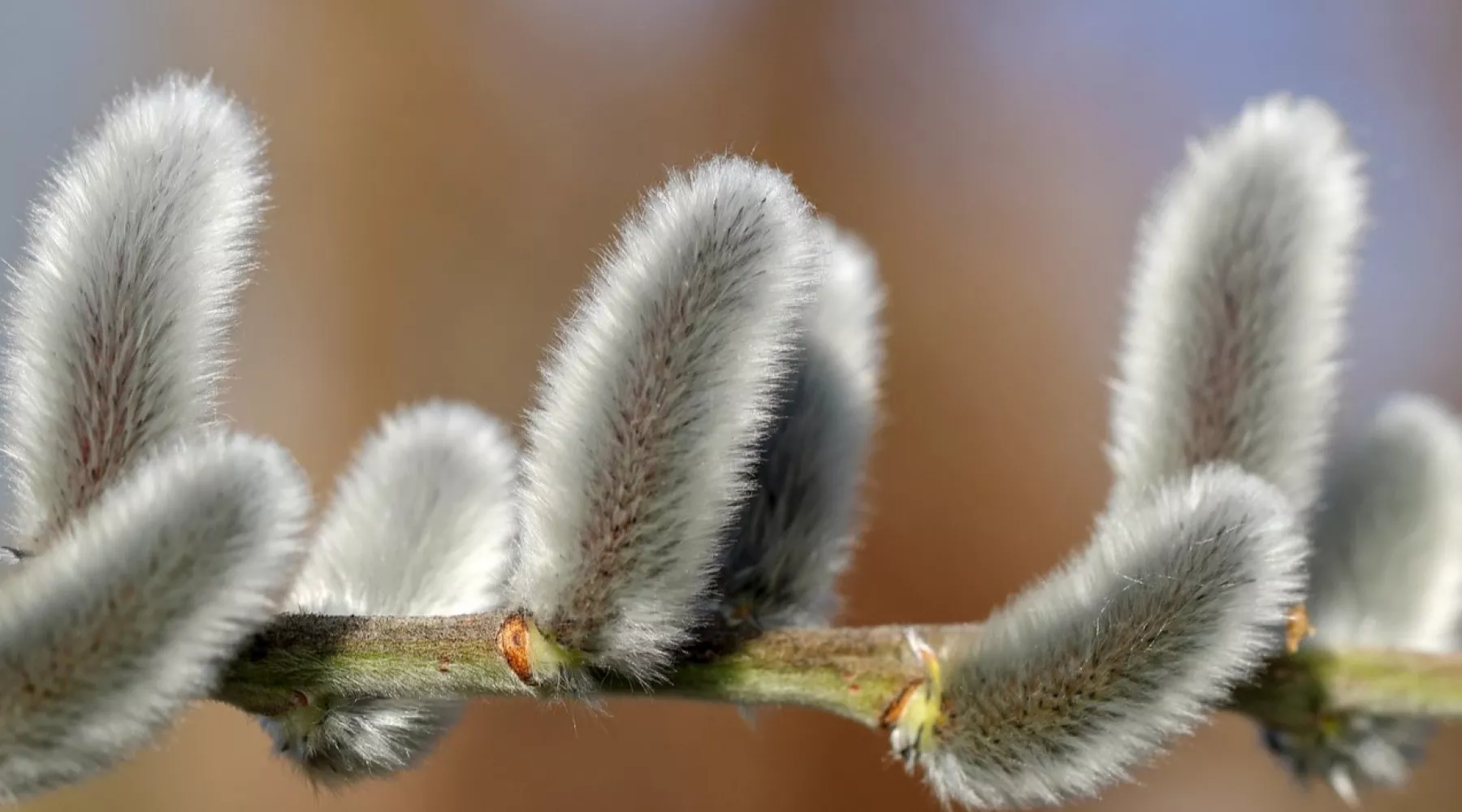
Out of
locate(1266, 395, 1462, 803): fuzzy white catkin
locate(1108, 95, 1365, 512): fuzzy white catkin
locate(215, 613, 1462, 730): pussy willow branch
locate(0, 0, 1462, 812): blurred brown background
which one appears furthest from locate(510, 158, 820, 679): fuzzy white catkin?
locate(0, 0, 1462, 812): blurred brown background

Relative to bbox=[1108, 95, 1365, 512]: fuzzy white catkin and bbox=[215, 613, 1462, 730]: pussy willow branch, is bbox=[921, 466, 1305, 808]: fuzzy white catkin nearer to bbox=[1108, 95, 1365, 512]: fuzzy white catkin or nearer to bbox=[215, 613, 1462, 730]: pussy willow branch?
bbox=[215, 613, 1462, 730]: pussy willow branch

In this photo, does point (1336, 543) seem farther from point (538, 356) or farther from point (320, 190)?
point (320, 190)

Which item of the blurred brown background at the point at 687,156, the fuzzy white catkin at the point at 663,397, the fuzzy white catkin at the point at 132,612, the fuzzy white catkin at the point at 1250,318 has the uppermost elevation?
the blurred brown background at the point at 687,156

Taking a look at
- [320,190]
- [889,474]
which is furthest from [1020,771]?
[320,190]

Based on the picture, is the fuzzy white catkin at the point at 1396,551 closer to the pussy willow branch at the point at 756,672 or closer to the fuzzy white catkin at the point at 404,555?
the pussy willow branch at the point at 756,672

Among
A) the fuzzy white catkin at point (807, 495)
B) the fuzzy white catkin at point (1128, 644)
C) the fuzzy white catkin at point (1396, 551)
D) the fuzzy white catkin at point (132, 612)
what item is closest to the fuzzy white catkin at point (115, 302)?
the fuzzy white catkin at point (132, 612)

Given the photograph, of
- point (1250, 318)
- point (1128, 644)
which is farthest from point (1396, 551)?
point (1128, 644)
